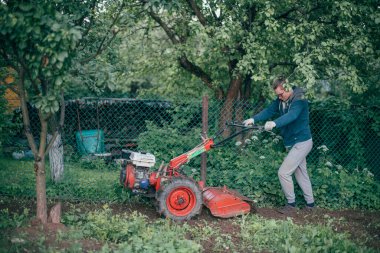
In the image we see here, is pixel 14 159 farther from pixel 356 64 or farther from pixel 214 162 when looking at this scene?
pixel 356 64

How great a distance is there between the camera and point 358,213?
23.1 ft

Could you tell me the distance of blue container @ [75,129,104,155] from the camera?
33.6ft

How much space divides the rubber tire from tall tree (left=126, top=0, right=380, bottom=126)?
2.30m

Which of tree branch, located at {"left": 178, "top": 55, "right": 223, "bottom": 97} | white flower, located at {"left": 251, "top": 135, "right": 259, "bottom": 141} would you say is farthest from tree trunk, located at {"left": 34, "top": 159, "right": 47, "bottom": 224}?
Answer: tree branch, located at {"left": 178, "top": 55, "right": 223, "bottom": 97}

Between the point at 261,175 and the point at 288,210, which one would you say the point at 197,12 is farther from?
the point at 288,210

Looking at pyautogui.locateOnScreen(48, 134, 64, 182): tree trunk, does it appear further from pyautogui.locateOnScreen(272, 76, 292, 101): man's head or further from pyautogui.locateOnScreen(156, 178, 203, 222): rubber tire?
pyautogui.locateOnScreen(272, 76, 292, 101): man's head

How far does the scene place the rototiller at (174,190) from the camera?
6.02 meters

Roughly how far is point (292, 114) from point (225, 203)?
1.61 m

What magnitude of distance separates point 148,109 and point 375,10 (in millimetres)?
5795

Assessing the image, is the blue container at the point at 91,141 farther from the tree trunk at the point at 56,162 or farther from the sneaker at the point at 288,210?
the sneaker at the point at 288,210

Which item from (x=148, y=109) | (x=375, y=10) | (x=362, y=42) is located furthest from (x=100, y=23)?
(x=148, y=109)

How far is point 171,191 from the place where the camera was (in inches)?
237

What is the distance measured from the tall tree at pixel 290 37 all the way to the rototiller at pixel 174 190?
6.96 feet

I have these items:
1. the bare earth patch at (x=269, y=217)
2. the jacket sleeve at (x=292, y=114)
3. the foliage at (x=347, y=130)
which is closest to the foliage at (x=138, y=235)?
the bare earth patch at (x=269, y=217)
